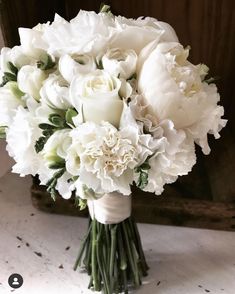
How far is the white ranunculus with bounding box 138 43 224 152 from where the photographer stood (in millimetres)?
559

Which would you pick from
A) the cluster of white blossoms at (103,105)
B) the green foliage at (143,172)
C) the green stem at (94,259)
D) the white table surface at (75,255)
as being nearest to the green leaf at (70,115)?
the cluster of white blossoms at (103,105)

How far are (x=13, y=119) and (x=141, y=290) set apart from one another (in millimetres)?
413

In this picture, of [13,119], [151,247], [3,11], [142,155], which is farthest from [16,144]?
[151,247]

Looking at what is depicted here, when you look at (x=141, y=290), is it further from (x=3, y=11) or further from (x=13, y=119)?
(x=3, y=11)

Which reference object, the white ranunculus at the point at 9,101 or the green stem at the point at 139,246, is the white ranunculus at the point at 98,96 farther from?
the green stem at the point at 139,246

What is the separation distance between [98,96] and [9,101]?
139mm

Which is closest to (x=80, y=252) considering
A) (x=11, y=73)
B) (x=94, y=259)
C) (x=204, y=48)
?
(x=94, y=259)

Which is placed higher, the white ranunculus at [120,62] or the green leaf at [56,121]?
the white ranunculus at [120,62]

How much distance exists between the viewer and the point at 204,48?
3.59 feet

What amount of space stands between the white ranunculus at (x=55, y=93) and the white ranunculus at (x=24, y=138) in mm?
29

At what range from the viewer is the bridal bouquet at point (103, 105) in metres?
0.56

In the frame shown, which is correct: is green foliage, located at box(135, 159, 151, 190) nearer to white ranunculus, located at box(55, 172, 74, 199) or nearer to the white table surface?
white ranunculus, located at box(55, 172, 74, 199)

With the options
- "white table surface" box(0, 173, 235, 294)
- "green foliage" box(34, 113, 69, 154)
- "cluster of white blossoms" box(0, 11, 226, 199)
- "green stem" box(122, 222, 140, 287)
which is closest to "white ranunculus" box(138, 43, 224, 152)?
"cluster of white blossoms" box(0, 11, 226, 199)

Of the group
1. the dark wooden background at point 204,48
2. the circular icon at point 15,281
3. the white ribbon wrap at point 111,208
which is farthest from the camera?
the dark wooden background at point 204,48
